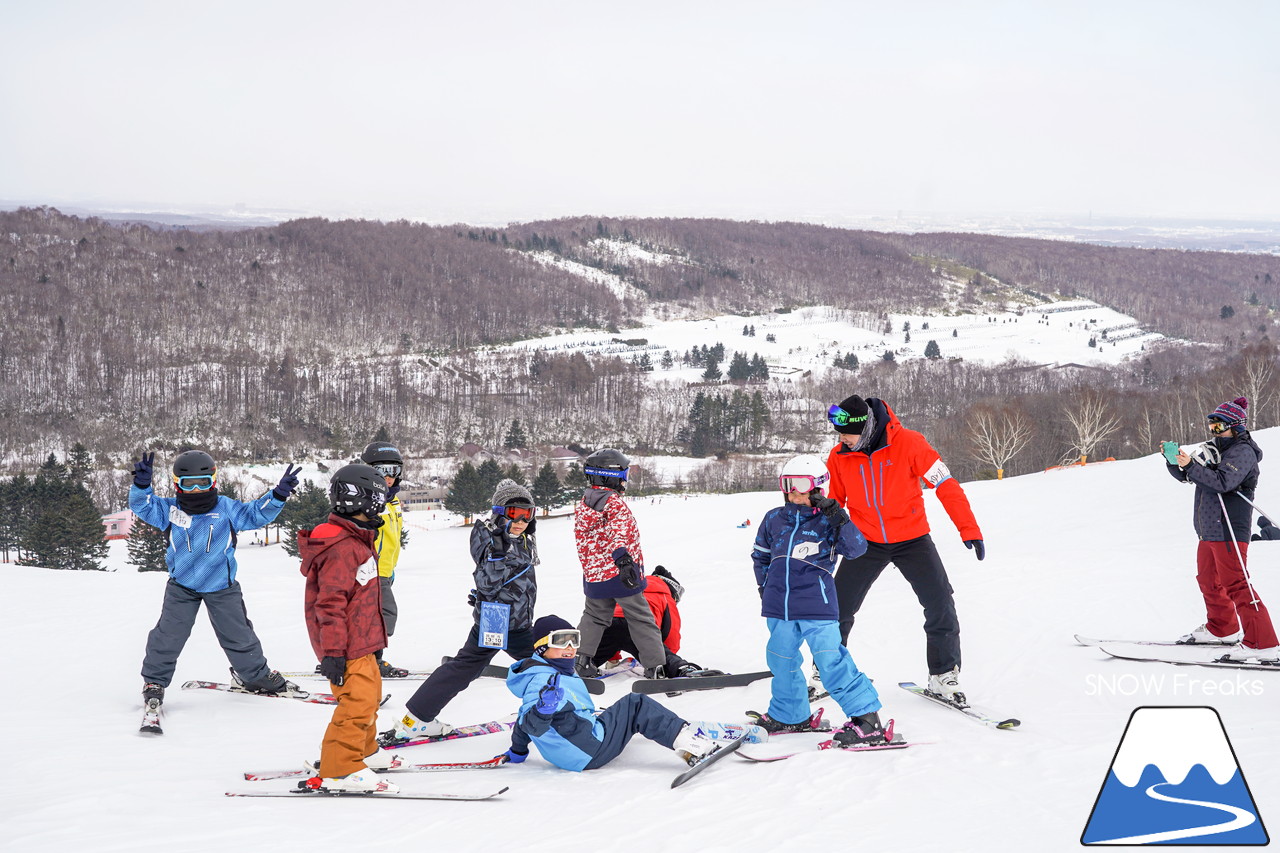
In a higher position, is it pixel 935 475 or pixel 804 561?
pixel 935 475

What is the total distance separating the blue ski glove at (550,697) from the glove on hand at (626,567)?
1.54 meters

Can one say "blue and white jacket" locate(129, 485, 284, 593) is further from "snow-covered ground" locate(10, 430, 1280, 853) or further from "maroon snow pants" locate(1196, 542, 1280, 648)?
"maroon snow pants" locate(1196, 542, 1280, 648)

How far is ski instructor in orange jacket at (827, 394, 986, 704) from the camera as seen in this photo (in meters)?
5.07

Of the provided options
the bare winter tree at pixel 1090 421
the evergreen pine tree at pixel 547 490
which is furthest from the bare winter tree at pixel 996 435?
the evergreen pine tree at pixel 547 490

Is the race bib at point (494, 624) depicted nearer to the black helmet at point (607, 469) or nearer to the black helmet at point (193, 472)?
the black helmet at point (607, 469)

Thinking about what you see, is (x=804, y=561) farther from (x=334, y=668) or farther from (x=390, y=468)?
(x=390, y=468)

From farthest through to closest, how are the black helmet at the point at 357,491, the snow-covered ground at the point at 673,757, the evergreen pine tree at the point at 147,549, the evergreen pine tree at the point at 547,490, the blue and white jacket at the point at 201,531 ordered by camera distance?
1. the evergreen pine tree at the point at 547,490
2. the evergreen pine tree at the point at 147,549
3. the blue and white jacket at the point at 201,531
4. the black helmet at the point at 357,491
5. the snow-covered ground at the point at 673,757

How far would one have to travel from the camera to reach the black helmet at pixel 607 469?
19.3 ft

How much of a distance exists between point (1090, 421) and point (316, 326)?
443 feet

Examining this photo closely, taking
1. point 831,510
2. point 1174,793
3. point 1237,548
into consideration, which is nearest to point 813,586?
point 831,510

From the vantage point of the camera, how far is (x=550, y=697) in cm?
423

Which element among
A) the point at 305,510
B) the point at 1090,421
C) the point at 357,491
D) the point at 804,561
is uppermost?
the point at 357,491

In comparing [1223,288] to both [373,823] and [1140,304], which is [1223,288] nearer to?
[1140,304]

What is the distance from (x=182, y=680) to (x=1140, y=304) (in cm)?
21229
